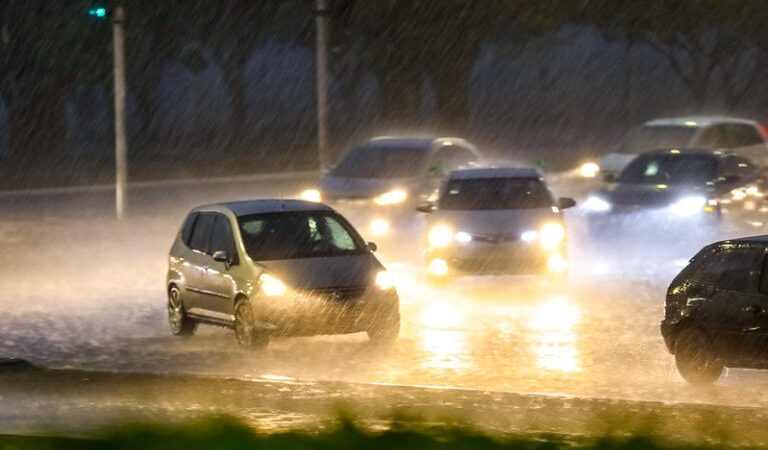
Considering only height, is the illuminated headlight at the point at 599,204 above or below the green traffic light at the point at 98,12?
below

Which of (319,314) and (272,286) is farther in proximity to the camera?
(272,286)

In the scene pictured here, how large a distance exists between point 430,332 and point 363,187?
955 centimetres

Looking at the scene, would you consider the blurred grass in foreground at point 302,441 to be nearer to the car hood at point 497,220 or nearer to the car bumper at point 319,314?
the car bumper at point 319,314

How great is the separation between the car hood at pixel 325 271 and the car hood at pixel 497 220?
5230mm

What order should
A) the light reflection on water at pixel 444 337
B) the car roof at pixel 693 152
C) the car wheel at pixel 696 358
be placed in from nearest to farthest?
the car wheel at pixel 696 358, the light reflection on water at pixel 444 337, the car roof at pixel 693 152

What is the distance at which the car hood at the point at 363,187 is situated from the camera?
28219 millimetres

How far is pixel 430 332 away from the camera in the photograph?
62.3ft

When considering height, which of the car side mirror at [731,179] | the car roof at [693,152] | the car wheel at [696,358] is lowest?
the car wheel at [696,358]

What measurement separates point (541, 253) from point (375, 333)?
5804 millimetres

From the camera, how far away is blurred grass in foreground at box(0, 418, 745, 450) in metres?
8.14

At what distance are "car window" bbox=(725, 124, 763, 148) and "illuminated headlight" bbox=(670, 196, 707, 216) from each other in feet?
25.4

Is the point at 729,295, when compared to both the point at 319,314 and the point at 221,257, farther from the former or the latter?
the point at 221,257

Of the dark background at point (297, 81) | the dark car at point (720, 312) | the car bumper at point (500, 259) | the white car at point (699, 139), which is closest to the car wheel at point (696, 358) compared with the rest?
the dark car at point (720, 312)

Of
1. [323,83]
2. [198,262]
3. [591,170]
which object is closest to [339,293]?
[198,262]
